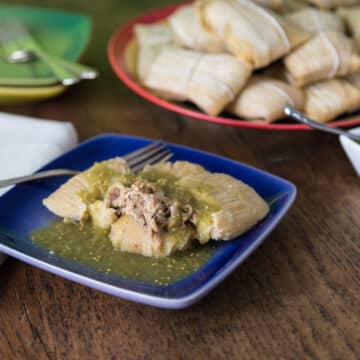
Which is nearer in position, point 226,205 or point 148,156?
point 226,205

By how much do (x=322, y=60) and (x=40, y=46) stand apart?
0.66 metres

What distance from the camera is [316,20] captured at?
1.20 metres

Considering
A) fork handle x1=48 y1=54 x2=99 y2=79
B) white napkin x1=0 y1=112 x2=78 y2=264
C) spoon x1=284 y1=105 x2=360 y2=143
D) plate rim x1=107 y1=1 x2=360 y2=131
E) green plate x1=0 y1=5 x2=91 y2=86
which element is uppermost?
spoon x1=284 y1=105 x2=360 y2=143

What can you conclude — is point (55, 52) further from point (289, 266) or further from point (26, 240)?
point (289, 266)

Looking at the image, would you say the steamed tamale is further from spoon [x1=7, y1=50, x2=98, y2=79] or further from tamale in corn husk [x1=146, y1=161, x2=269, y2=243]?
spoon [x1=7, y1=50, x2=98, y2=79]

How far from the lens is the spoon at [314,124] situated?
3.10ft

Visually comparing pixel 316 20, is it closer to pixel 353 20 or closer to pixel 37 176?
pixel 353 20

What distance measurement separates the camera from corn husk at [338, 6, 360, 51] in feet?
4.03

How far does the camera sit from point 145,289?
A: 636mm

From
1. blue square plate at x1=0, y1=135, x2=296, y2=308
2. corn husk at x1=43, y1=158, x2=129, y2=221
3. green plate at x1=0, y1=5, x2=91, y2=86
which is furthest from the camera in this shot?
green plate at x1=0, y1=5, x2=91, y2=86

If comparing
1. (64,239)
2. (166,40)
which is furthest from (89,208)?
(166,40)

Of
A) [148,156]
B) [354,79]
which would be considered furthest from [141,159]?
[354,79]

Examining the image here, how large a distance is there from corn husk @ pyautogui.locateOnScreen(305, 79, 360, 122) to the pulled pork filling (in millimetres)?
469

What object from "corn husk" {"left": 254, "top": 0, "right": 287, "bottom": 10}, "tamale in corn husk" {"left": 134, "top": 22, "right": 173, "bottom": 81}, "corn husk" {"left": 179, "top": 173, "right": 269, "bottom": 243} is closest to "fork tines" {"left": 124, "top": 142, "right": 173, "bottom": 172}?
"corn husk" {"left": 179, "top": 173, "right": 269, "bottom": 243}
